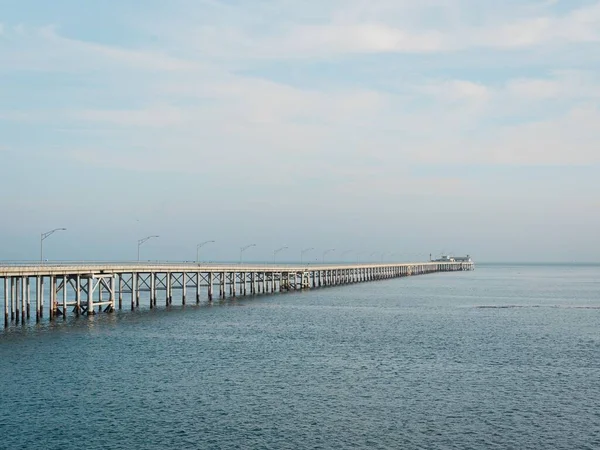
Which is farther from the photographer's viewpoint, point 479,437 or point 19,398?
point 19,398

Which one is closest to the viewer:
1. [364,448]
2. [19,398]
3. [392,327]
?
[364,448]

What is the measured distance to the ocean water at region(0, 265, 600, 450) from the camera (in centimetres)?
3441

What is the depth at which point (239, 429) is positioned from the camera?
35.4 metres

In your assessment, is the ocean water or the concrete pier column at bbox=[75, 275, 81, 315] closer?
the ocean water

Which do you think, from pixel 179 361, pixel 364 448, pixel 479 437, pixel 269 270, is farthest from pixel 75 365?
pixel 269 270

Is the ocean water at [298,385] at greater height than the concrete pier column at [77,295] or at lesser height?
lesser

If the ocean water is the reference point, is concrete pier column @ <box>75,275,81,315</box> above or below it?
above

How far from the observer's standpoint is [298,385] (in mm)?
45312

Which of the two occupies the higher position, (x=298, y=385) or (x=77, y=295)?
(x=77, y=295)

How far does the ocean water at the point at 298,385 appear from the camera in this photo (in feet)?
113

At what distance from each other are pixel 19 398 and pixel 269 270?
98.7 metres

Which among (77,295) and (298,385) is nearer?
(298,385)

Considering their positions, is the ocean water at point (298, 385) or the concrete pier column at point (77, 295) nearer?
the ocean water at point (298, 385)

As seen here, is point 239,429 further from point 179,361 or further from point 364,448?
point 179,361
